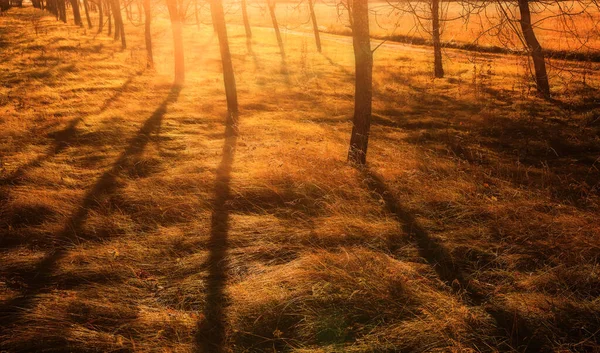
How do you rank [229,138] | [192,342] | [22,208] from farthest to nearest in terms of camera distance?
[229,138] < [22,208] < [192,342]

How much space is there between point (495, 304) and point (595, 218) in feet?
7.36

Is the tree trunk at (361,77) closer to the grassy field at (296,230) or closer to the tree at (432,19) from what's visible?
the grassy field at (296,230)

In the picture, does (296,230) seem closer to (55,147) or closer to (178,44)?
(55,147)

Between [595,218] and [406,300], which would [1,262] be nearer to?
[406,300]

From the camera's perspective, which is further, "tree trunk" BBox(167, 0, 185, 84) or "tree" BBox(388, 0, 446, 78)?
"tree trunk" BBox(167, 0, 185, 84)

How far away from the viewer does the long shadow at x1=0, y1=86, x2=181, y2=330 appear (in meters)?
3.54

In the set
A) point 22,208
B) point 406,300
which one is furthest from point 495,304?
point 22,208

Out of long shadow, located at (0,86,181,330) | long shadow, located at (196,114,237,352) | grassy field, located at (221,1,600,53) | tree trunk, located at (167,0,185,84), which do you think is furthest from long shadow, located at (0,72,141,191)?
grassy field, located at (221,1,600,53)

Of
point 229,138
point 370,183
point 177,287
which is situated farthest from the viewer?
point 229,138

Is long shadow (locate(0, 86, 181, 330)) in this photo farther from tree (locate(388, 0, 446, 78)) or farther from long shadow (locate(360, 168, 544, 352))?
tree (locate(388, 0, 446, 78))

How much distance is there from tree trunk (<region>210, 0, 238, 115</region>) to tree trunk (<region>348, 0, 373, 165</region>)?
11.9ft

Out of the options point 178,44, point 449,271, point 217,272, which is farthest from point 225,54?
point 449,271

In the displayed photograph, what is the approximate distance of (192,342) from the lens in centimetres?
320

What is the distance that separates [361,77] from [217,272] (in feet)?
13.3
